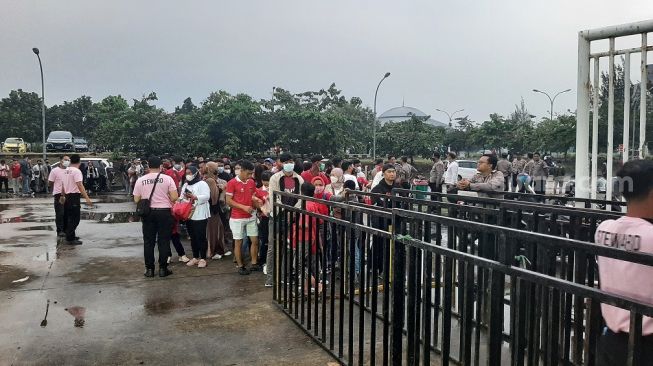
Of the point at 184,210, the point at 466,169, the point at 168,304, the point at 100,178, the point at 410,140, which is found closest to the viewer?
the point at 168,304

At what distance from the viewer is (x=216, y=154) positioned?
30.6 metres

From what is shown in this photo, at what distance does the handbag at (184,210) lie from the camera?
8133 millimetres

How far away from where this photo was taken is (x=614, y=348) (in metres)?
2.17

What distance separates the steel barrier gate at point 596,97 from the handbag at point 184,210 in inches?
219

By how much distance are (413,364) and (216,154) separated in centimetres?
2834

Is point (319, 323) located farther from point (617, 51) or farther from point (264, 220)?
point (617, 51)

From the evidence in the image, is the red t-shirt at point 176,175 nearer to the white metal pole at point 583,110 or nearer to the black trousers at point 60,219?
the black trousers at point 60,219

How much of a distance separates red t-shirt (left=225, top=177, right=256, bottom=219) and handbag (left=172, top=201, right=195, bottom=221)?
100 cm

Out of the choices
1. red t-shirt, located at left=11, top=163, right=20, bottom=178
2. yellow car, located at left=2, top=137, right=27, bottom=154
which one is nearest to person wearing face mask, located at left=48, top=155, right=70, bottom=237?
red t-shirt, located at left=11, top=163, right=20, bottom=178

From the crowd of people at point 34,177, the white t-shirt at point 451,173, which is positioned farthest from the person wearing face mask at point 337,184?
the crowd of people at point 34,177

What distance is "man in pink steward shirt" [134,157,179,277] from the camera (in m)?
7.38

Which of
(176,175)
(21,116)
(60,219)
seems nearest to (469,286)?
(176,175)

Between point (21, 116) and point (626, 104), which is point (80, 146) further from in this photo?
point (626, 104)

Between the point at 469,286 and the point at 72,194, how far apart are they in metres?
9.15
